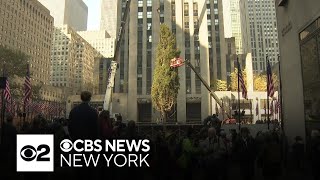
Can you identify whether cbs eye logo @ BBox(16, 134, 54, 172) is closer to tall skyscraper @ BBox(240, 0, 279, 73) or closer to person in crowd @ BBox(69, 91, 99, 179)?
person in crowd @ BBox(69, 91, 99, 179)

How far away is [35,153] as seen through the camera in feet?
19.8

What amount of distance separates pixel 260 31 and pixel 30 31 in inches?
4720

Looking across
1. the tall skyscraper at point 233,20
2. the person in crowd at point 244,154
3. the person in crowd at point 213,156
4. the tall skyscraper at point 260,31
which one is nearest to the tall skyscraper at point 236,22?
the tall skyscraper at point 233,20

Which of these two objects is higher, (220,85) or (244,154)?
(220,85)

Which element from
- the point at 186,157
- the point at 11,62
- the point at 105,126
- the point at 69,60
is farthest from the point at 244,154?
the point at 69,60

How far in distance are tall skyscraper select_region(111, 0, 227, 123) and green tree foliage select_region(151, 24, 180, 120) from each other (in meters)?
10.0

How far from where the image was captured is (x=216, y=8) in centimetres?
8125

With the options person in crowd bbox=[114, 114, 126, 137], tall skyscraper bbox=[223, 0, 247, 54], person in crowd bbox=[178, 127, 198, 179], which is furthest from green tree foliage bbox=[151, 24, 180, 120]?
tall skyscraper bbox=[223, 0, 247, 54]

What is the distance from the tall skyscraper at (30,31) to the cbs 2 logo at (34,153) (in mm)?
114910

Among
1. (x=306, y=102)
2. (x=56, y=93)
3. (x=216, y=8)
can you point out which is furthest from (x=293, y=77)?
(x=56, y=93)

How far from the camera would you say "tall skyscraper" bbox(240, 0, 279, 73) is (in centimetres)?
16374

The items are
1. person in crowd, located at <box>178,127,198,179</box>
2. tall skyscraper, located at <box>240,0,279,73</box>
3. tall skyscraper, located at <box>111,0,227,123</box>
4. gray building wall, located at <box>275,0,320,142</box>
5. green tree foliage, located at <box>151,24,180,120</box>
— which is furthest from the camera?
tall skyscraper, located at <box>240,0,279,73</box>

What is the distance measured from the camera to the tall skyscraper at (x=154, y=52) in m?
65.3

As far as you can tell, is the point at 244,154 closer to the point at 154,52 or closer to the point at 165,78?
the point at 165,78
